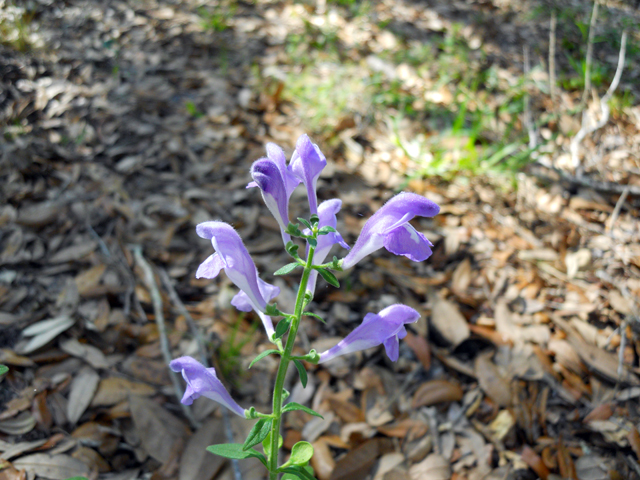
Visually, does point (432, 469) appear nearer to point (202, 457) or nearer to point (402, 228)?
point (202, 457)

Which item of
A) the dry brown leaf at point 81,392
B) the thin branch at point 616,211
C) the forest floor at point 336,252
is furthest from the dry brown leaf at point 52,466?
the thin branch at point 616,211

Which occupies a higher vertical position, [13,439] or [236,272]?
[236,272]

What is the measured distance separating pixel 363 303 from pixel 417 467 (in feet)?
4.03

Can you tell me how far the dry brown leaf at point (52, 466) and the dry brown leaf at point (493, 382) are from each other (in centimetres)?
242

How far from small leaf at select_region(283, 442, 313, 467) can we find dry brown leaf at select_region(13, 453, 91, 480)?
1178 millimetres

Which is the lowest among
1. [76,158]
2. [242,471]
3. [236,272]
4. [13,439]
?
[242,471]

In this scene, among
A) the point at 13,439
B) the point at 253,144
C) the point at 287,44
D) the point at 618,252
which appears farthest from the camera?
the point at 287,44

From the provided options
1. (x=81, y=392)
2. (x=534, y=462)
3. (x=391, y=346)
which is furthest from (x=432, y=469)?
(x=81, y=392)

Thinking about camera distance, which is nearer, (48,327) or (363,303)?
(48,327)

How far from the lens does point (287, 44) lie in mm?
6465

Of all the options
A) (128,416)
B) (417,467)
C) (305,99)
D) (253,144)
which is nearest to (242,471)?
(128,416)

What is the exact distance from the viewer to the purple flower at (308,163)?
1.83 metres

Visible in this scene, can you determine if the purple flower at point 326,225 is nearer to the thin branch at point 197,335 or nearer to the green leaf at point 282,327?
the green leaf at point 282,327

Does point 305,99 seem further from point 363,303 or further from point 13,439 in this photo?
point 13,439
